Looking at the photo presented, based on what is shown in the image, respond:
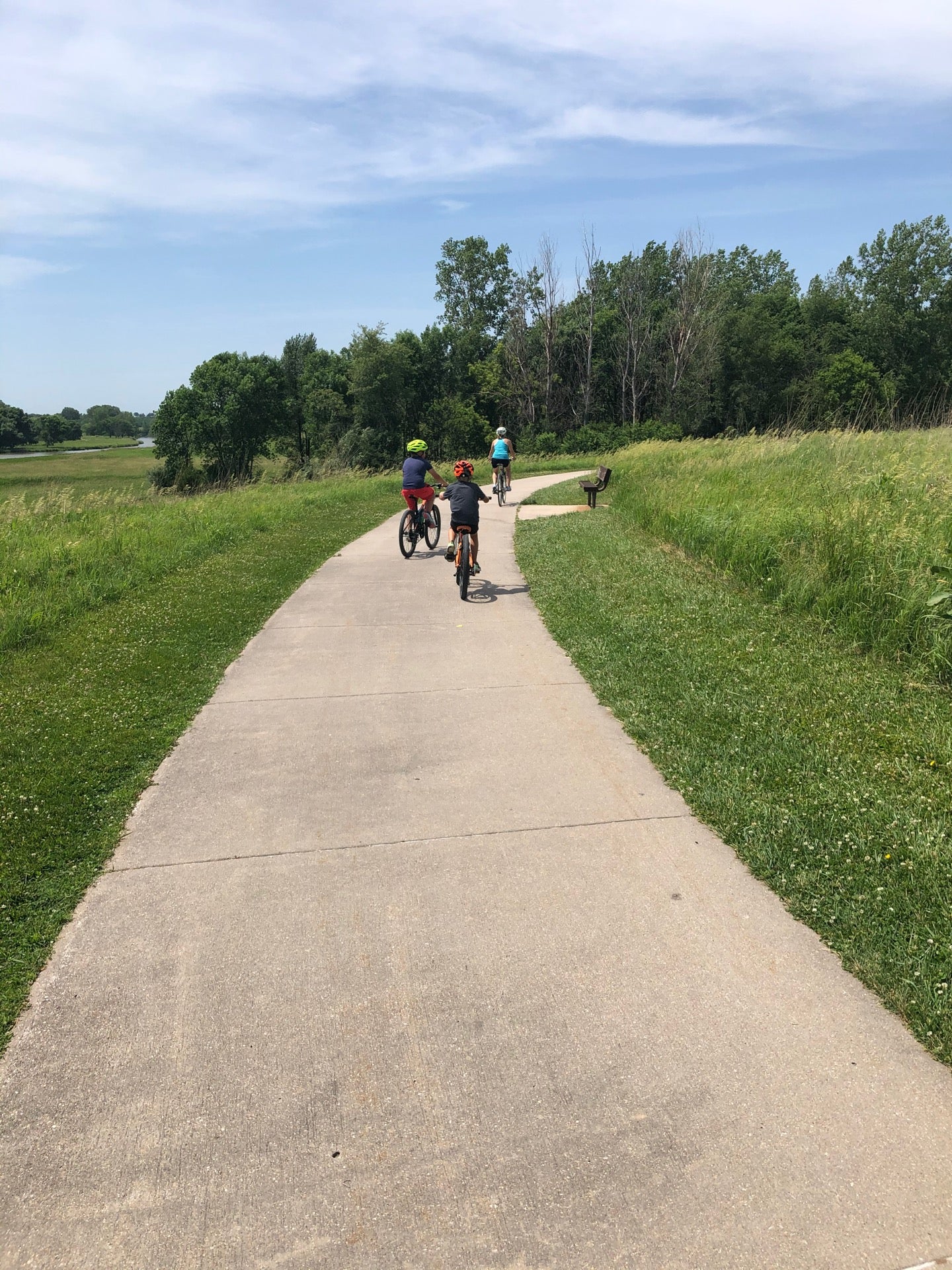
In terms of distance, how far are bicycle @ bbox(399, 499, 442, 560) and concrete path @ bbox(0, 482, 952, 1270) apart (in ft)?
28.8

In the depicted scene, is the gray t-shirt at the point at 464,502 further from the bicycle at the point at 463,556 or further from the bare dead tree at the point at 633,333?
the bare dead tree at the point at 633,333

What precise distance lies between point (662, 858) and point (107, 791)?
3.43 m

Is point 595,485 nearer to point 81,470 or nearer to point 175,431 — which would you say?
point 175,431

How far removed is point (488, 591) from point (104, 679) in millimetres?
5181

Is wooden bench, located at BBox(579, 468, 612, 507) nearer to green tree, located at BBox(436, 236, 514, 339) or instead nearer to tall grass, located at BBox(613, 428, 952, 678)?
tall grass, located at BBox(613, 428, 952, 678)

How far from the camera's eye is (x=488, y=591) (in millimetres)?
10945

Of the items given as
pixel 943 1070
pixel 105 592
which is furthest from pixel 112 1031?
pixel 105 592

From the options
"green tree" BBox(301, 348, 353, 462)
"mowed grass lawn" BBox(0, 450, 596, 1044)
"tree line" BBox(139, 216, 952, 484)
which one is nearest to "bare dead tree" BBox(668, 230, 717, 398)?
"tree line" BBox(139, 216, 952, 484)

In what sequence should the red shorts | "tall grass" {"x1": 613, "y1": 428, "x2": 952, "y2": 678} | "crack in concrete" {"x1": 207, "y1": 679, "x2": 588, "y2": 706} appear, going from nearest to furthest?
"crack in concrete" {"x1": 207, "y1": 679, "x2": 588, "y2": 706} → "tall grass" {"x1": 613, "y1": 428, "x2": 952, "y2": 678} → the red shorts

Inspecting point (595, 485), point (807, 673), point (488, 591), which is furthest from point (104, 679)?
point (595, 485)

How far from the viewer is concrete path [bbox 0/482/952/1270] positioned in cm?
237

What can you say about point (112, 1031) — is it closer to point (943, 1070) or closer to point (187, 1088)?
point (187, 1088)

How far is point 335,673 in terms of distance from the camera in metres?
7.55

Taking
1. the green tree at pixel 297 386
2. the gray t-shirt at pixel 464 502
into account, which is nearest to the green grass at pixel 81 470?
the green tree at pixel 297 386
